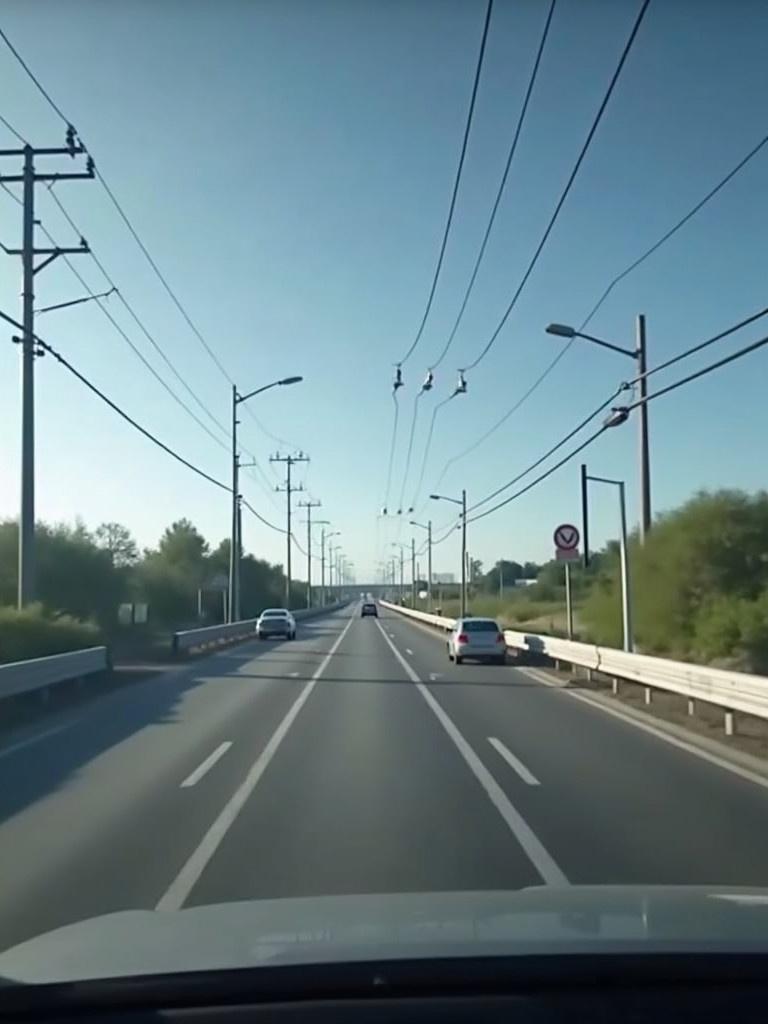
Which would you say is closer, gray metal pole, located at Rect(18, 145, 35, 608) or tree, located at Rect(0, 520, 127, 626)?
gray metal pole, located at Rect(18, 145, 35, 608)

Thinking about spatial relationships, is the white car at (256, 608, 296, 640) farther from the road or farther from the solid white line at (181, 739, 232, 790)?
the solid white line at (181, 739, 232, 790)

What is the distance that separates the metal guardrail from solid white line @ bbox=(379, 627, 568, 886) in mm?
6700

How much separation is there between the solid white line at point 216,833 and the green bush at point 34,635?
9.75 meters

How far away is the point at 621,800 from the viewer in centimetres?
1174

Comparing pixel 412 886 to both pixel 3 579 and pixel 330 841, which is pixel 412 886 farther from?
pixel 3 579

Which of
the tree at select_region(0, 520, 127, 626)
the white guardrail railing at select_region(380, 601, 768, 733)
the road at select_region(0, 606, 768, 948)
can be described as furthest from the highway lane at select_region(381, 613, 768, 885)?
the tree at select_region(0, 520, 127, 626)

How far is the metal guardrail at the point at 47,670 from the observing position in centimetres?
2000

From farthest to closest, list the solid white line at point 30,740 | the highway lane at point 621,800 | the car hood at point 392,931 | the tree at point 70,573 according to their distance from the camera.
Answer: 1. the tree at point 70,573
2. the solid white line at point 30,740
3. the highway lane at point 621,800
4. the car hood at point 392,931

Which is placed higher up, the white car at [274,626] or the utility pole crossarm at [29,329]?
the utility pole crossarm at [29,329]

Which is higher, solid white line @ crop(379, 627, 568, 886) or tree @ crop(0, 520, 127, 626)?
tree @ crop(0, 520, 127, 626)

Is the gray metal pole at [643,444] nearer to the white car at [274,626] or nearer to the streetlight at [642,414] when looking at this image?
the streetlight at [642,414]

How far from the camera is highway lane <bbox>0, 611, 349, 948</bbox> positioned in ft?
26.7

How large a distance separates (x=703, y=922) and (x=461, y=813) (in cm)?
626

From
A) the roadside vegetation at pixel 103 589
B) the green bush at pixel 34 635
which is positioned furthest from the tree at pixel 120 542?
the green bush at pixel 34 635
